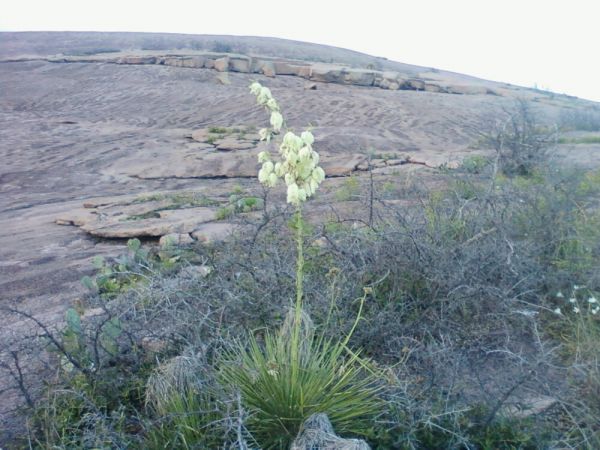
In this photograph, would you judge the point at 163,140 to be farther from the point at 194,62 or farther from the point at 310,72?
the point at 194,62

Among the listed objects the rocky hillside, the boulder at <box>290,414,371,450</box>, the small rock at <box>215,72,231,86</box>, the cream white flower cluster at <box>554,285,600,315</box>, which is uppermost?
the cream white flower cluster at <box>554,285,600,315</box>

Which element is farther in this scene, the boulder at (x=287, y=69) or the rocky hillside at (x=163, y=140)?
the boulder at (x=287, y=69)

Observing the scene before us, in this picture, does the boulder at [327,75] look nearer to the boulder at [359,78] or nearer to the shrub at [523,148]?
the boulder at [359,78]

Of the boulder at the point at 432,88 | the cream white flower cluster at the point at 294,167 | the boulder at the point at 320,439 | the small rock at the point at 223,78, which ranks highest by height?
the cream white flower cluster at the point at 294,167

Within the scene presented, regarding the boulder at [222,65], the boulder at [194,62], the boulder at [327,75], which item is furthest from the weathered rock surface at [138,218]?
the boulder at [194,62]

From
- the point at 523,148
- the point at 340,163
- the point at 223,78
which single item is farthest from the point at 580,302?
the point at 223,78

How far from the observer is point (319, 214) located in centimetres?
942

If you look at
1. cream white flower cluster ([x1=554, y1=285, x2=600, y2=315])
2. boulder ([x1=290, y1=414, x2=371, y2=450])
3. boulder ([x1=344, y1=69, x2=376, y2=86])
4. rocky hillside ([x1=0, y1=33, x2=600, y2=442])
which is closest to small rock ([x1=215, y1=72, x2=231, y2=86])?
rocky hillside ([x1=0, y1=33, x2=600, y2=442])

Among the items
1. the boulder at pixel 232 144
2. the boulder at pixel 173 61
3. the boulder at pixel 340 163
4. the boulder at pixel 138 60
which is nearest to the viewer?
the boulder at pixel 340 163

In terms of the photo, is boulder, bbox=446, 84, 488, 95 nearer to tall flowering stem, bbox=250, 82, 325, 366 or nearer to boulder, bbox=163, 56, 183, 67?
boulder, bbox=163, 56, 183, 67

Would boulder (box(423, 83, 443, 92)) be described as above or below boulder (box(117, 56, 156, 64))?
above

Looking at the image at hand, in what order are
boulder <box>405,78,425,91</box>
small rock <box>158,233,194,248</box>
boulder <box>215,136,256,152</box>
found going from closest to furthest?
small rock <box>158,233,194,248</box>, boulder <box>215,136,256,152</box>, boulder <box>405,78,425,91</box>

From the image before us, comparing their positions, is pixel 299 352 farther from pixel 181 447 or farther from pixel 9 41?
pixel 9 41

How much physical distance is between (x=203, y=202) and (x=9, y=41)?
110ft
